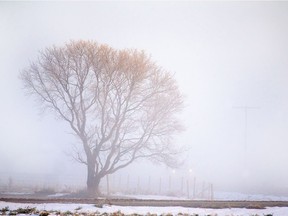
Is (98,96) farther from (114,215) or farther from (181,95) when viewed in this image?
(114,215)

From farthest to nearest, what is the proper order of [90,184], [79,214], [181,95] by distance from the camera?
[181,95], [90,184], [79,214]

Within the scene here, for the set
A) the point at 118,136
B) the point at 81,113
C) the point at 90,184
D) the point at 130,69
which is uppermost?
the point at 130,69

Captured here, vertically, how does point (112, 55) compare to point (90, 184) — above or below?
above

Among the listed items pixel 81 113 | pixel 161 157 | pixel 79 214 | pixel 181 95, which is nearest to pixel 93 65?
pixel 81 113

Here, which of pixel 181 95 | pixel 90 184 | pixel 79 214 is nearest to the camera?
pixel 79 214

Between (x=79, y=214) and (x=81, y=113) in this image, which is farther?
(x=81, y=113)

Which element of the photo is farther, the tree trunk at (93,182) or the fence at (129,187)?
the fence at (129,187)

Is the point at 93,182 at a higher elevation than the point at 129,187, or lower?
higher

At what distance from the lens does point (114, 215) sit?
11500mm

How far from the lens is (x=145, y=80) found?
29469mm

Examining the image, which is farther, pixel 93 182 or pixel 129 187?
pixel 129 187

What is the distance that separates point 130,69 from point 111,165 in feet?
29.9

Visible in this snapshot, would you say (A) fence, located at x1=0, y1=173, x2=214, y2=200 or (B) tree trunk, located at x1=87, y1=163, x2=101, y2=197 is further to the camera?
(A) fence, located at x1=0, y1=173, x2=214, y2=200

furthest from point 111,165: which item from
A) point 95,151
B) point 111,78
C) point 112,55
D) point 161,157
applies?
point 112,55
